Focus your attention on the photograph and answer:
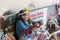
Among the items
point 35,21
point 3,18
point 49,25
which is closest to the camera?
point 3,18

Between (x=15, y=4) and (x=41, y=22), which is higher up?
(x=15, y=4)

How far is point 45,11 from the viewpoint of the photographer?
1.52 metres

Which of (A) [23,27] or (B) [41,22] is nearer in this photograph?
(A) [23,27]

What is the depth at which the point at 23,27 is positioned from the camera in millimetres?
1316

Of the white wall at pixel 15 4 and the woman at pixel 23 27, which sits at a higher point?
the white wall at pixel 15 4

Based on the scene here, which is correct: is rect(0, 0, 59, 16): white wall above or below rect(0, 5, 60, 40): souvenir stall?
above

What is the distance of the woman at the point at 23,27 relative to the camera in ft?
4.31

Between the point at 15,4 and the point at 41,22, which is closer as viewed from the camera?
the point at 15,4

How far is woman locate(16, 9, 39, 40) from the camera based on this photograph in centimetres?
131

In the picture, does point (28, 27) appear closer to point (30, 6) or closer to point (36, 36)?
point (36, 36)

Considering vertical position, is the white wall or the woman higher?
the white wall

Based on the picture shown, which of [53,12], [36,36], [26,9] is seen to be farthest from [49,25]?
[26,9]

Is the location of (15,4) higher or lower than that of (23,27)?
higher

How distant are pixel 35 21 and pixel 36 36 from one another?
0.14m
